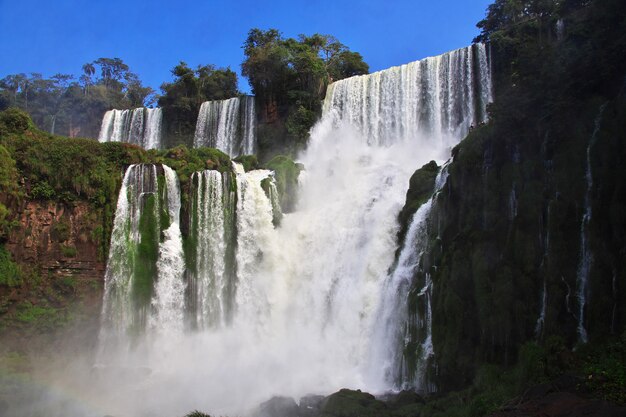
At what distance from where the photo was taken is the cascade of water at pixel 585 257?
1392 centimetres

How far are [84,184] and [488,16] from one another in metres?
30.6

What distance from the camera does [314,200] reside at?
99.9 feet

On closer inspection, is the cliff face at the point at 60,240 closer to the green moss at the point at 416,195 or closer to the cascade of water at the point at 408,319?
the cascade of water at the point at 408,319

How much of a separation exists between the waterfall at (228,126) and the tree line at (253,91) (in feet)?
3.02

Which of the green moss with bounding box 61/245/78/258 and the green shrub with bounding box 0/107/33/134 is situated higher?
the green shrub with bounding box 0/107/33/134

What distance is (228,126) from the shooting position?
138 feet

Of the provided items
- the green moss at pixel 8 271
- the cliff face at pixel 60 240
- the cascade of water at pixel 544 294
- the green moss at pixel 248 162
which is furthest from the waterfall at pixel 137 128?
the cascade of water at pixel 544 294

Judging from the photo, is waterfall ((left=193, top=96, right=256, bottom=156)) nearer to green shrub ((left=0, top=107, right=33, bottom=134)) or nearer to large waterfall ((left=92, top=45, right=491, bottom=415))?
large waterfall ((left=92, top=45, right=491, bottom=415))

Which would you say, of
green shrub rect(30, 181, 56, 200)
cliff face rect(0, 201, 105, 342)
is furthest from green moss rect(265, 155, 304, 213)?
green shrub rect(30, 181, 56, 200)

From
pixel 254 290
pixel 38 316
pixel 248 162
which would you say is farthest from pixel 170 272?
pixel 248 162

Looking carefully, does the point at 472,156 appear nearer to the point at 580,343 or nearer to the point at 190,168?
the point at 580,343

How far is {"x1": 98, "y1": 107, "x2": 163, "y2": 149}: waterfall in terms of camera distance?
44.3 m

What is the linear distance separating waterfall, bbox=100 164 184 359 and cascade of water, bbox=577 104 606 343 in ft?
57.5

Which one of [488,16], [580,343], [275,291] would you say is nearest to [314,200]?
[275,291]
